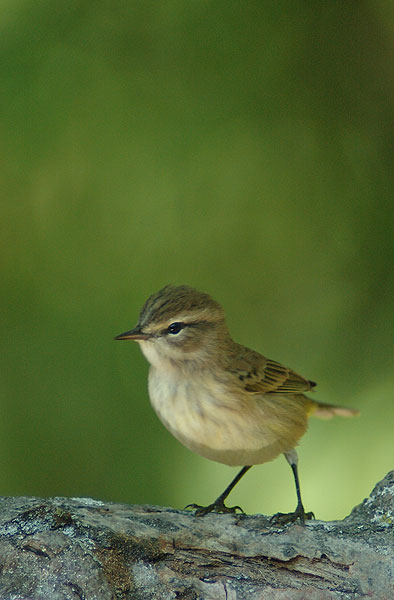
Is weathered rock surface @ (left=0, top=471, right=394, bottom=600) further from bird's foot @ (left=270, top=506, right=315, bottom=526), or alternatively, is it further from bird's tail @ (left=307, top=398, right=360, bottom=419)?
bird's tail @ (left=307, top=398, right=360, bottom=419)

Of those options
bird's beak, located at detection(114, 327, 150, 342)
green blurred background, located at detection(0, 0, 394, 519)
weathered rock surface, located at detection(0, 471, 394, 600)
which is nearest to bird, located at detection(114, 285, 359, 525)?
bird's beak, located at detection(114, 327, 150, 342)

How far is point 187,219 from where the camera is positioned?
4.34m

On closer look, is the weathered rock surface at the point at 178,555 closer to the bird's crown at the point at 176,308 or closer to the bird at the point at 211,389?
the bird at the point at 211,389

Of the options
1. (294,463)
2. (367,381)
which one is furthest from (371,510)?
(367,381)

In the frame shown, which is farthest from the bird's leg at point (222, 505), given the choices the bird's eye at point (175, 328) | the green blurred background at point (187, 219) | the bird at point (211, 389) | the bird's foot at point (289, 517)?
the bird's eye at point (175, 328)

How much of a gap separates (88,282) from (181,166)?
2.73ft

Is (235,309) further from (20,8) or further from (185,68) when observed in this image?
(20,8)

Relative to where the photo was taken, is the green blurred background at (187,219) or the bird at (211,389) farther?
the green blurred background at (187,219)

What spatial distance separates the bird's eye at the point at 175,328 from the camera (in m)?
3.31

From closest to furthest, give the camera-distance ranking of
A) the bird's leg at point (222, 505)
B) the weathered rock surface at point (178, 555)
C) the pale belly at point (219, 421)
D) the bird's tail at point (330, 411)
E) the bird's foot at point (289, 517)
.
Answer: the weathered rock surface at point (178, 555)
the bird's foot at point (289, 517)
the pale belly at point (219, 421)
the bird's leg at point (222, 505)
the bird's tail at point (330, 411)

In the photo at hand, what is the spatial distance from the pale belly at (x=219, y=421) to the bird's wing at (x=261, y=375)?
2.9 inches

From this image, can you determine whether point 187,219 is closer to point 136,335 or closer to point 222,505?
point 136,335

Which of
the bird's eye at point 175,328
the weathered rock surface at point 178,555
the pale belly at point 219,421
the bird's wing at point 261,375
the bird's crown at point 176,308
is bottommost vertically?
the weathered rock surface at point 178,555

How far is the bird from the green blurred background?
691 millimetres
